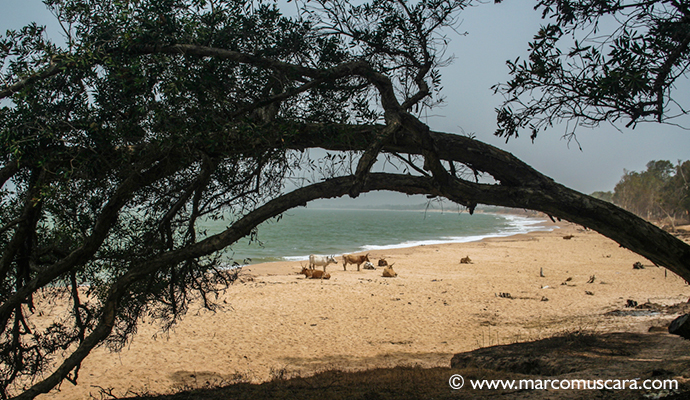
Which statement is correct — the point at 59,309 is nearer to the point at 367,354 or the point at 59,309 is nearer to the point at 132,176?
the point at 367,354

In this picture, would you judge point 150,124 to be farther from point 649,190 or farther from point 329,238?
point 649,190

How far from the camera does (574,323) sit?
389 inches

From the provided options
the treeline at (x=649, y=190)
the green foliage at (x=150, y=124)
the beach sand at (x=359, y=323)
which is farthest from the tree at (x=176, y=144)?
the treeline at (x=649, y=190)

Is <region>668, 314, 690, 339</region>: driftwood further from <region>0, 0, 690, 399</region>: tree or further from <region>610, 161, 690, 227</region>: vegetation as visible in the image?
<region>610, 161, 690, 227</region>: vegetation

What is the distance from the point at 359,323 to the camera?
1152 centimetres

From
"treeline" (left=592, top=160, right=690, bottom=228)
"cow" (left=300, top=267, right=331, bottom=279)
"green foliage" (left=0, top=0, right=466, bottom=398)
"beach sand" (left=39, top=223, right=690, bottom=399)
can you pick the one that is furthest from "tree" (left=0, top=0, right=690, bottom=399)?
"treeline" (left=592, top=160, right=690, bottom=228)

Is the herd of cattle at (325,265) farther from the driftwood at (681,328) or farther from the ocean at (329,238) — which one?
the driftwood at (681,328)

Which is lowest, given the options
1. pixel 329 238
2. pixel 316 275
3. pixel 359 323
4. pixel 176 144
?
pixel 359 323

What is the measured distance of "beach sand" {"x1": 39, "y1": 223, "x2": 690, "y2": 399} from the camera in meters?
8.30

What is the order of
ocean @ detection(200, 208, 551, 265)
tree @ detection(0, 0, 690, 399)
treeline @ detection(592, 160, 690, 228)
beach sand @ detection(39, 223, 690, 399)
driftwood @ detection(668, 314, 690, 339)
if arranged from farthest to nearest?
treeline @ detection(592, 160, 690, 228)
ocean @ detection(200, 208, 551, 265)
beach sand @ detection(39, 223, 690, 399)
driftwood @ detection(668, 314, 690, 339)
tree @ detection(0, 0, 690, 399)

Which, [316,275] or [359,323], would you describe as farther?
[316,275]

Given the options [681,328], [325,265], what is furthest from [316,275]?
[681,328]

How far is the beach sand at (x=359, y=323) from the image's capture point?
830cm

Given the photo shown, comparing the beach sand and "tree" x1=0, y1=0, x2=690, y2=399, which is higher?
"tree" x1=0, y1=0, x2=690, y2=399
